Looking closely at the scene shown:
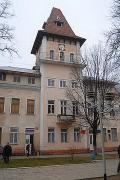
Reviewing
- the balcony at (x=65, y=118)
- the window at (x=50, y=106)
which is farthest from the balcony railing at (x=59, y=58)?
the balcony at (x=65, y=118)

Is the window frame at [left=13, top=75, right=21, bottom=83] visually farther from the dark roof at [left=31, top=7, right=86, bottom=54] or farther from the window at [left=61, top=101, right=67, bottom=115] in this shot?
the dark roof at [left=31, top=7, right=86, bottom=54]

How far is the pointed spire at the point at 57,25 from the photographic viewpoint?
4472 cm

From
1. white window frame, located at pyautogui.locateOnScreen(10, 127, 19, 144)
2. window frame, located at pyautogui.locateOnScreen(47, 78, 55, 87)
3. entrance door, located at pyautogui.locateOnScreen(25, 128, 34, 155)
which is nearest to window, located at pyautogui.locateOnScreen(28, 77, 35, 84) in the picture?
window frame, located at pyautogui.locateOnScreen(47, 78, 55, 87)

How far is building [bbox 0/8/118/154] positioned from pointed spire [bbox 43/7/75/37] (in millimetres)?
424

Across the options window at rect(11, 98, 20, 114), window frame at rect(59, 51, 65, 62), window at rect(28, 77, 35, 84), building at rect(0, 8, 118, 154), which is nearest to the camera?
building at rect(0, 8, 118, 154)

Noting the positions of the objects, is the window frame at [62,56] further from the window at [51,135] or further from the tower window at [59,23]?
the window at [51,135]

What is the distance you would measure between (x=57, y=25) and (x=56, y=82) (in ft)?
34.7

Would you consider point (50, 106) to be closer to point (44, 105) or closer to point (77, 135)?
point (44, 105)

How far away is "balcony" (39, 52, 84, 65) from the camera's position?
42072 mm

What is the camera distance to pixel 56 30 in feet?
148

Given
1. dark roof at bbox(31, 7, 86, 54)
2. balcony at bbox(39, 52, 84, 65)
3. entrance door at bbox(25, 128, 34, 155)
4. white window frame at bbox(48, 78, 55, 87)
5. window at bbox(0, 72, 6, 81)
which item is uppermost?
dark roof at bbox(31, 7, 86, 54)

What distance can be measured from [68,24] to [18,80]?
14.8 meters

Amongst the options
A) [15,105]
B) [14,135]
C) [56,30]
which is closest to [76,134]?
[14,135]

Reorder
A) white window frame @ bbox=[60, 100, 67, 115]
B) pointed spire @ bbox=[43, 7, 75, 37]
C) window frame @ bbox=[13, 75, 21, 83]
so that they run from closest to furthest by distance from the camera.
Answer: window frame @ bbox=[13, 75, 21, 83], white window frame @ bbox=[60, 100, 67, 115], pointed spire @ bbox=[43, 7, 75, 37]
